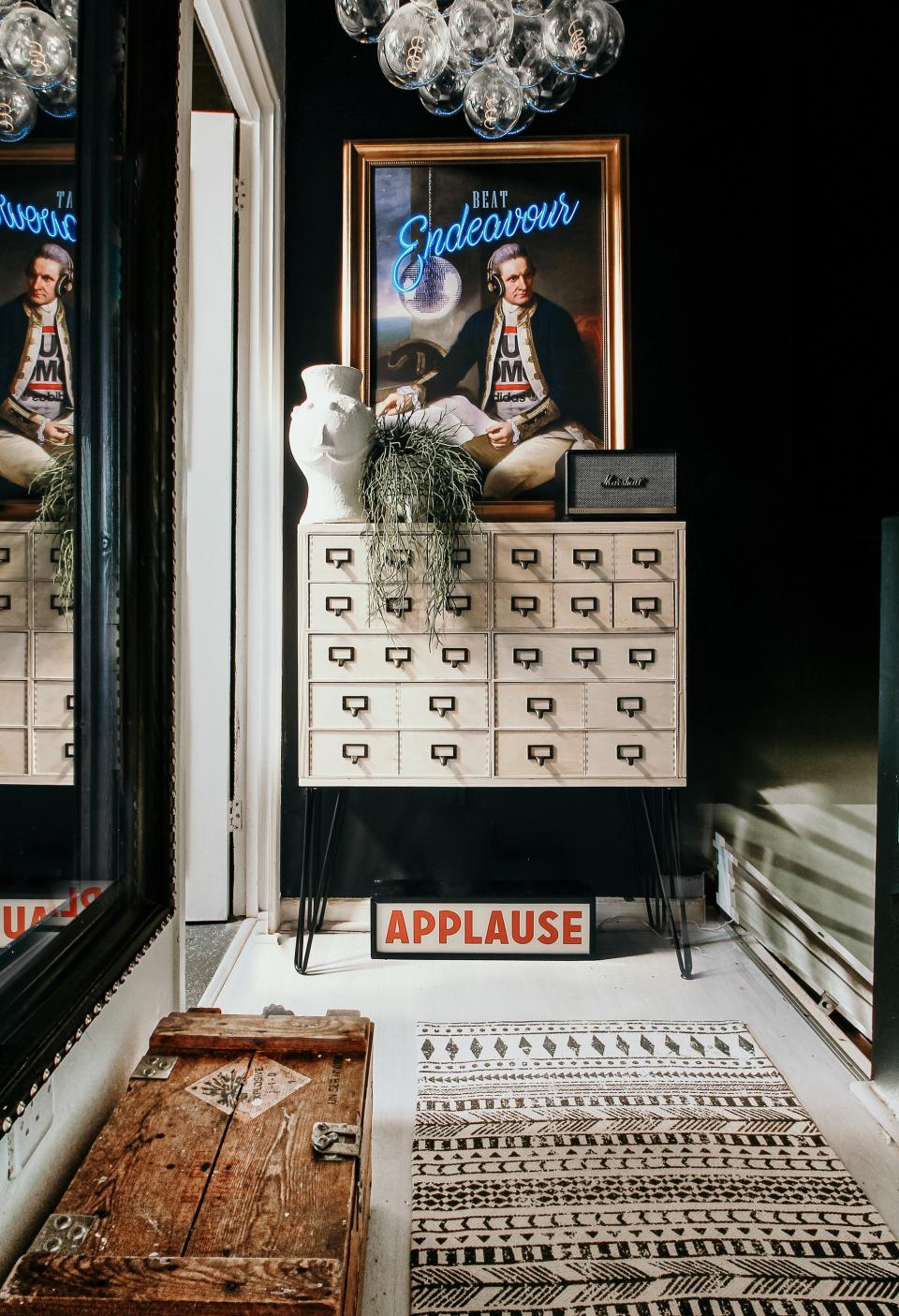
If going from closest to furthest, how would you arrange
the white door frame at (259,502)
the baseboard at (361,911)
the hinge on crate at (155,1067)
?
the hinge on crate at (155,1067), the white door frame at (259,502), the baseboard at (361,911)

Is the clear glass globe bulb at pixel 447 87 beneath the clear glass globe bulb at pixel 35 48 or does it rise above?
above

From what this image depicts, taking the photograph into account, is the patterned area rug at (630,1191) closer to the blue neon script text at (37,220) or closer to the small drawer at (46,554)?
the small drawer at (46,554)

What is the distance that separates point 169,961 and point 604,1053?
993 mm

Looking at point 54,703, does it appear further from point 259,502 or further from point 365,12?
point 259,502

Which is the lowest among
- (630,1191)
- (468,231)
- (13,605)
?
(630,1191)

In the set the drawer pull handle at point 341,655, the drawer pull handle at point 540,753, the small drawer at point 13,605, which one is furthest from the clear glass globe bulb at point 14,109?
the drawer pull handle at point 540,753

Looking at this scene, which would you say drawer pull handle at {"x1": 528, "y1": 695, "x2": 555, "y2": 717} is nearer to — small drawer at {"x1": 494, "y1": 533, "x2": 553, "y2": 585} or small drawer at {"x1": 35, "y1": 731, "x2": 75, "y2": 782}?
small drawer at {"x1": 494, "y1": 533, "x2": 553, "y2": 585}

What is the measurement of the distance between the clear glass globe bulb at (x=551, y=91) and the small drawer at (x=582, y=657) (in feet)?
4.11

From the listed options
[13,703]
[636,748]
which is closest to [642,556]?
[636,748]

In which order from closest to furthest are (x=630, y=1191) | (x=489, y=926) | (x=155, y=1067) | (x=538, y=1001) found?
(x=155, y=1067) → (x=630, y=1191) → (x=538, y=1001) → (x=489, y=926)

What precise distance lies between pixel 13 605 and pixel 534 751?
1.76m

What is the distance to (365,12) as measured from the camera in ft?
5.67

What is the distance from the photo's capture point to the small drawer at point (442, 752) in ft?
8.33

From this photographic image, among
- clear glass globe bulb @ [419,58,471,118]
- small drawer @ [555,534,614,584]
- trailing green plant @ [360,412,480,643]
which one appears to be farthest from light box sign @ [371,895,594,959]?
clear glass globe bulb @ [419,58,471,118]
